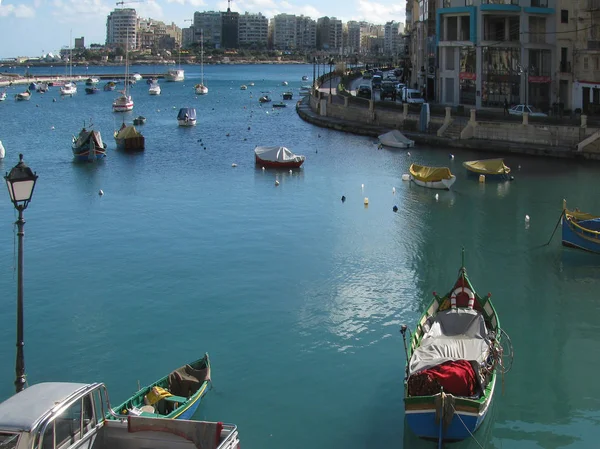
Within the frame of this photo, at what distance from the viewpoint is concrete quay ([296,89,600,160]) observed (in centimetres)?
4744

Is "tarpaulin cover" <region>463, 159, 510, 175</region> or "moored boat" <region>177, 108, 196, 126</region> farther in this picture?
"moored boat" <region>177, 108, 196, 126</region>

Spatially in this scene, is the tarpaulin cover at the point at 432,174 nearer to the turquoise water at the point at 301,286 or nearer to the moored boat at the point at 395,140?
the turquoise water at the point at 301,286

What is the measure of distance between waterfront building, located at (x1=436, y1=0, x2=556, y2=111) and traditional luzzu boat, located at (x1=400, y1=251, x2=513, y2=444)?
142ft

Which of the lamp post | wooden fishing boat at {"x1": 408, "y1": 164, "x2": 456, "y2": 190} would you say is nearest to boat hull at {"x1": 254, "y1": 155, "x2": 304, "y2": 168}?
wooden fishing boat at {"x1": 408, "y1": 164, "x2": 456, "y2": 190}

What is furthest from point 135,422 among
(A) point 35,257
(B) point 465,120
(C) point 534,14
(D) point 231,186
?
(C) point 534,14

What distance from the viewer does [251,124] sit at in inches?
3054

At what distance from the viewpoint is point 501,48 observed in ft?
196

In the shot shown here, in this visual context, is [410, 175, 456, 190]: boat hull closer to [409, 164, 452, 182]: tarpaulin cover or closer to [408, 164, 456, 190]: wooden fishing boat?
[408, 164, 456, 190]: wooden fishing boat

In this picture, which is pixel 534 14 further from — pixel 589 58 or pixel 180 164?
pixel 180 164

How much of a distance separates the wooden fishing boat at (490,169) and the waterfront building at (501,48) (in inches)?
708

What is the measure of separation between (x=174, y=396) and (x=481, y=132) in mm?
40542

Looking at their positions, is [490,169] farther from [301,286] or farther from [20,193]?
[20,193]

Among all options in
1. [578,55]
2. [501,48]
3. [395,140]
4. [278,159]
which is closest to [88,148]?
[278,159]

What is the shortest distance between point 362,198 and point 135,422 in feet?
93.4
